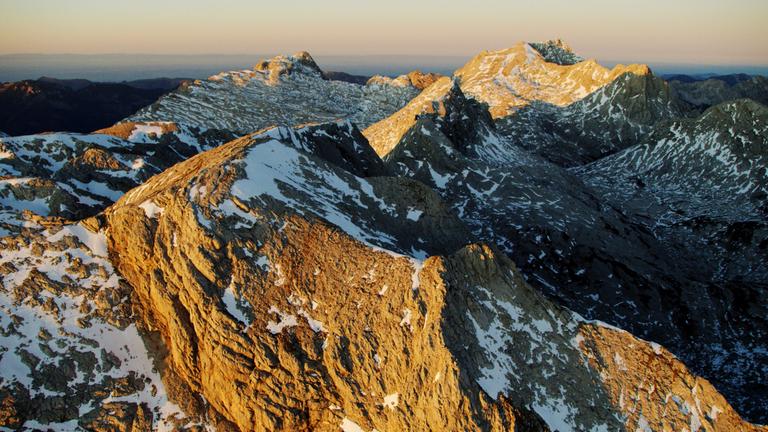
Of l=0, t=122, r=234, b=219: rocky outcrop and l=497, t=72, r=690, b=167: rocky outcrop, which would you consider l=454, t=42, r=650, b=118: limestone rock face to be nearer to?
l=497, t=72, r=690, b=167: rocky outcrop

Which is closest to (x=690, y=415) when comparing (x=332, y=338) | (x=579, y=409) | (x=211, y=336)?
(x=579, y=409)

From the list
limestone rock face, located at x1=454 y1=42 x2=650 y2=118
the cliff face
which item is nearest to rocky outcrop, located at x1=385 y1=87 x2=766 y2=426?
the cliff face

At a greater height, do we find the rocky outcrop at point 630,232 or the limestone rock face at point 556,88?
the limestone rock face at point 556,88

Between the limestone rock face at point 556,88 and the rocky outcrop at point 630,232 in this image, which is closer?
the rocky outcrop at point 630,232

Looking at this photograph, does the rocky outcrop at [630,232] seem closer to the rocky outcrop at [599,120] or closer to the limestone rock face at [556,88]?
the rocky outcrop at [599,120]

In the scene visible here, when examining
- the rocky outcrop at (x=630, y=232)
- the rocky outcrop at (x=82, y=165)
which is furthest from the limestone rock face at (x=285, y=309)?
the rocky outcrop at (x=630, y=232)

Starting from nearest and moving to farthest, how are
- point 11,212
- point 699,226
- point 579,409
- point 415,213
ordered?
point 579,409 < point 11,212 < point 415,213 < point 699,226

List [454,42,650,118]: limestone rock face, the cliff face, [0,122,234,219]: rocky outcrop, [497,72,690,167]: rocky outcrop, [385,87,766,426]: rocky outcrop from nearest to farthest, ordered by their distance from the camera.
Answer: the cliff face, [0,122,234,219]: rocky outcrop, [385,87,766,426]: rocky outcrop, [497,72,690,167]: rocky outcrop, [454,42,650,118]: limestone rock face

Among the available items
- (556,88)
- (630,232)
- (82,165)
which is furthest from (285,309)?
(556,88)

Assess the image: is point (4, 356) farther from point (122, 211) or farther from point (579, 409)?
point (579, 409)

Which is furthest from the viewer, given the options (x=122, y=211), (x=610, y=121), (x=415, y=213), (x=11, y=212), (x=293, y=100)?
(x=293, y=100)

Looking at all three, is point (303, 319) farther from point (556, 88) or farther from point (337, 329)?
point (556, 88)
